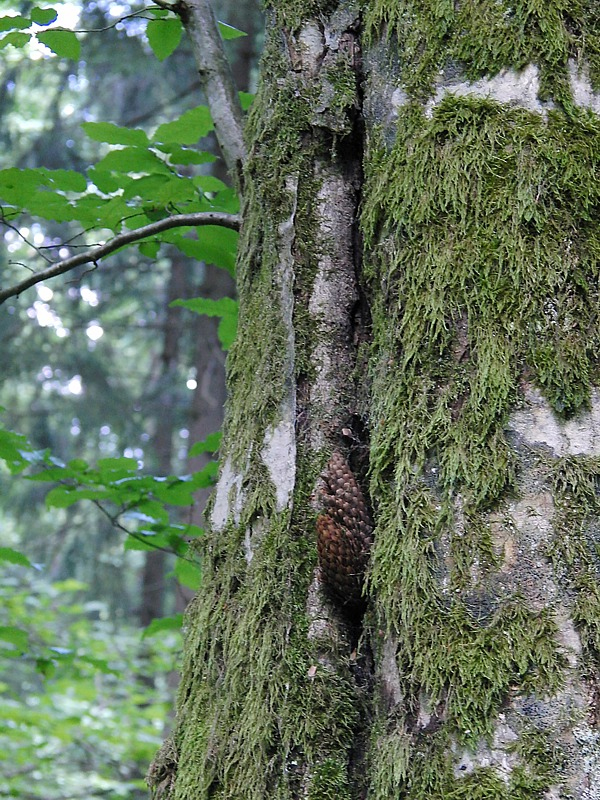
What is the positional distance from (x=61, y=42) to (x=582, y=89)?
129cm

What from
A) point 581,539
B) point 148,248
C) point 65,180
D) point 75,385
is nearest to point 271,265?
point 581,539

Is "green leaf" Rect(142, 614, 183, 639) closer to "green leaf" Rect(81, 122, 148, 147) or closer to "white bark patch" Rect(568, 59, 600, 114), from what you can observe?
"green leaf" Rect(81, 122, 148, 147)

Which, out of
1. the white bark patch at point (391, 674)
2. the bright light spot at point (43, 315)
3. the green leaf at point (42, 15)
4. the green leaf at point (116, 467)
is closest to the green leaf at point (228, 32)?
the green leaf at point (42, 15)

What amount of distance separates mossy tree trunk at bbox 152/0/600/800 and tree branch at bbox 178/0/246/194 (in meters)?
0.42

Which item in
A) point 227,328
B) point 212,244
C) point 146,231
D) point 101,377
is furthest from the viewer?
point 101,377

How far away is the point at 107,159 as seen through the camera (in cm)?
198

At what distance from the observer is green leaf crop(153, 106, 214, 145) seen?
1.96 m

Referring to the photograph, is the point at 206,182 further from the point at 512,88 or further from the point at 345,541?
the point at 345,541

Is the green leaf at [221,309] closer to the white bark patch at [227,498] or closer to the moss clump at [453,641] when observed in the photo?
the white bark patch at [227,498]

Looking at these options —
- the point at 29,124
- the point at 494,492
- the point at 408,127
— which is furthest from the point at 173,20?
the point at 29,124

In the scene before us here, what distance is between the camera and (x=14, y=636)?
2.56 metres

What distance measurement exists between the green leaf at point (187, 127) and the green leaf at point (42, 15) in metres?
0.36

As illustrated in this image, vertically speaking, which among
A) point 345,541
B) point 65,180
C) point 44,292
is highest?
point 44,292

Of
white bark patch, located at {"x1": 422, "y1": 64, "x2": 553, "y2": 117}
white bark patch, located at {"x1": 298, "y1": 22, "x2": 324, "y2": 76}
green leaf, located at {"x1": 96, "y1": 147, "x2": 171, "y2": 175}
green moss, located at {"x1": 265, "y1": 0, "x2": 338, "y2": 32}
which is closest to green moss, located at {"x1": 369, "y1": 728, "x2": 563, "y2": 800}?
white bark patch, located at {"x1": 422, "y1": 64, "x2": 553, "y2": 117}
